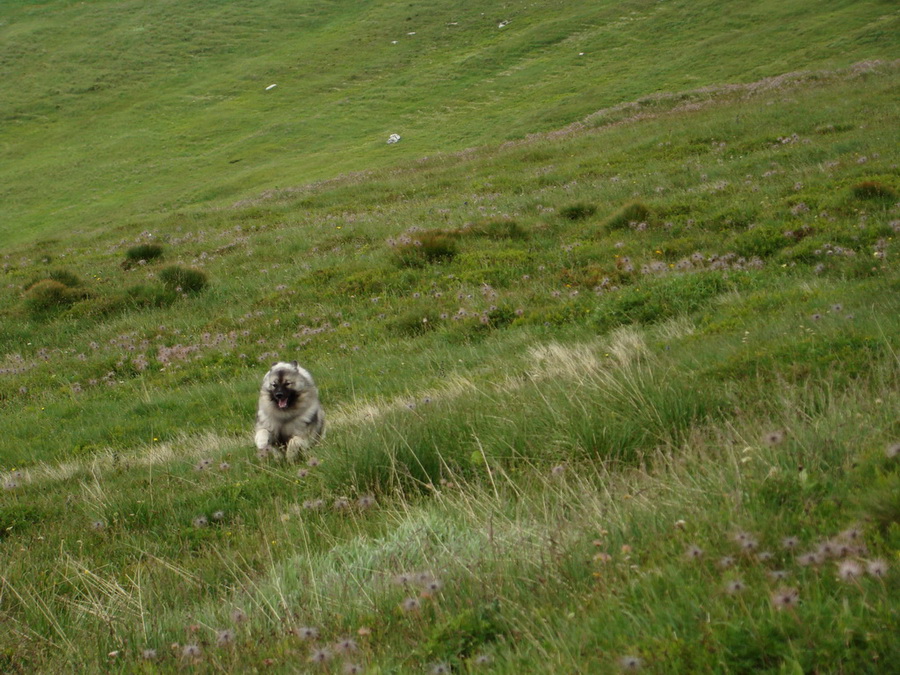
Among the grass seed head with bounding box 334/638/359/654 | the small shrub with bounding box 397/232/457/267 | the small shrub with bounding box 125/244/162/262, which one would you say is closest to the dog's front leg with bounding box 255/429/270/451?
the grass seed head with bounding box 334/638/359/654

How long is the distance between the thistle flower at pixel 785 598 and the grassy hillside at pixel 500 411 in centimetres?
Result: 2

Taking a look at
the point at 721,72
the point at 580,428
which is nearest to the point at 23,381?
the point at 580,428

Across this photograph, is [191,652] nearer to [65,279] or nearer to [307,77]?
[65,279]

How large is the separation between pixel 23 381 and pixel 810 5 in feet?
199

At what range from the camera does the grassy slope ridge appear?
150ft

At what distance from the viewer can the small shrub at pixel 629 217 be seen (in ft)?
55.2

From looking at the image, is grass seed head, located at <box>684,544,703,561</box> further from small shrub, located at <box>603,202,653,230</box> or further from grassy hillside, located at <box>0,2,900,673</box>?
small shrub, located at <box>603,202,653,230</box>

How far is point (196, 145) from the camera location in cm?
5744

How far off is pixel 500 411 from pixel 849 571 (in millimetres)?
4359

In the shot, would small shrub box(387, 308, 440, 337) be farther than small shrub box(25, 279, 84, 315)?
No

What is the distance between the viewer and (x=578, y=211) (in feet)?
62.4

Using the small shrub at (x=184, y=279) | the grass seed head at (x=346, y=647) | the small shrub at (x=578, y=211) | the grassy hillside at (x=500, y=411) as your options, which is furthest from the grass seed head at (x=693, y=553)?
the small shrub at (x=184, y=279)

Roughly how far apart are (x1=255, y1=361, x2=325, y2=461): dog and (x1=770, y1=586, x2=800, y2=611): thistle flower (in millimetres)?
6214

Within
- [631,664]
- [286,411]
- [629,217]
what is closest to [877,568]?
[631,664]
